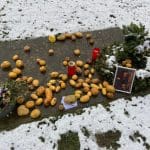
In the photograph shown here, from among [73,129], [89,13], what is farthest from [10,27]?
[73,129]

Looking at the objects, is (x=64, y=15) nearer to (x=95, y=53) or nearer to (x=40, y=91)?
(x=95, y=53)

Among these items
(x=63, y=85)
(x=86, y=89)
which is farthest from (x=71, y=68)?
(x=86, y=89)

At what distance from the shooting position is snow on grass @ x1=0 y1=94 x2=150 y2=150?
4.65 meters

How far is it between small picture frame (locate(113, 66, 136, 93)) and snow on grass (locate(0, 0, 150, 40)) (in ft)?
5.15

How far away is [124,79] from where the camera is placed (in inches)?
204

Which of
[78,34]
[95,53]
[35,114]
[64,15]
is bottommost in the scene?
[35,114]

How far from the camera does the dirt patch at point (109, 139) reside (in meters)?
4.69

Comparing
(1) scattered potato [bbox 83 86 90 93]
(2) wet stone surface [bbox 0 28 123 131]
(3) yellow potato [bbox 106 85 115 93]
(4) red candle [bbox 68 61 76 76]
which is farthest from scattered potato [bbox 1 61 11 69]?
(3) yellow potato [bbox 106 85 115 93]

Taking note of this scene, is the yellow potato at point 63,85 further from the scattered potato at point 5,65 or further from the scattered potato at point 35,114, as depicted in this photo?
the scattered potato at point 5,65

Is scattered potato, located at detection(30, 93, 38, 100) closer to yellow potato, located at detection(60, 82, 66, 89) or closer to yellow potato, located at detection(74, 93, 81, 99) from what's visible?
yellow potato, located at detection(60, 82, 66, 89)

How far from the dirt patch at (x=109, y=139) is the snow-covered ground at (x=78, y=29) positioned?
6 cm

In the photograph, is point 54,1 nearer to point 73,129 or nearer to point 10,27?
point 10,27

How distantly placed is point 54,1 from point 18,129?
324 centimetres

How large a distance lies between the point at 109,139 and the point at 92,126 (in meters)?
0.30
